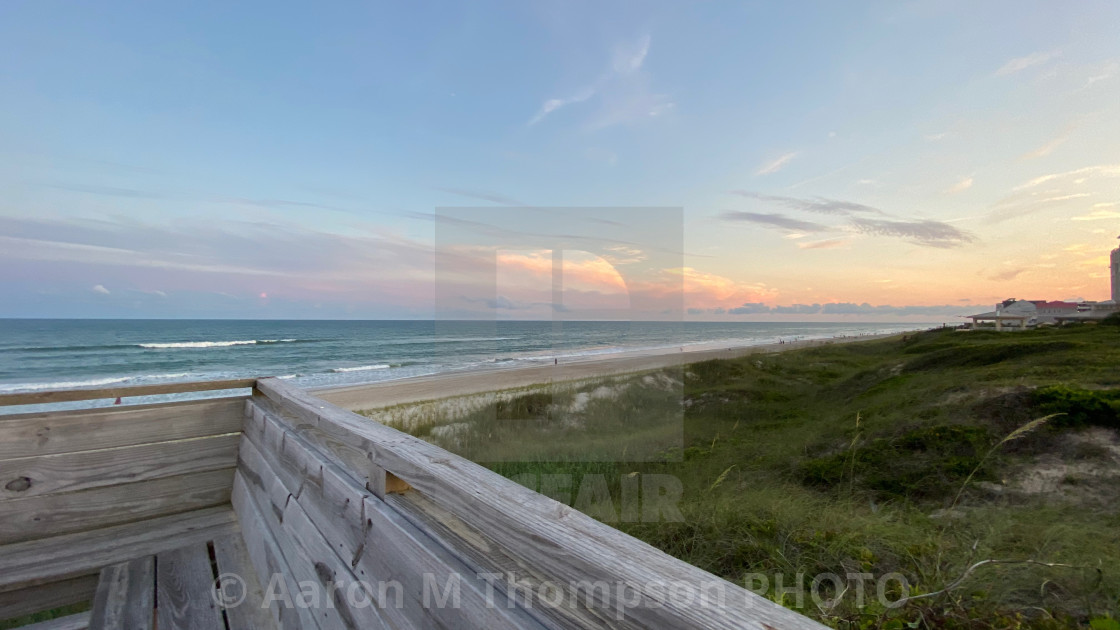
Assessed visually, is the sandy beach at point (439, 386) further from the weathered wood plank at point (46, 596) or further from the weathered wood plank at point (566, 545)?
the weathered wood plank at point (566, 545)

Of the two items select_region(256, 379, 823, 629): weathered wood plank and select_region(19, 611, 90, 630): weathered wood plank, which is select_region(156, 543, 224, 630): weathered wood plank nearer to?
select_region(19, 611, 90, 630): weathered wood plank

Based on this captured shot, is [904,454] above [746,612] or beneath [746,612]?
beneath

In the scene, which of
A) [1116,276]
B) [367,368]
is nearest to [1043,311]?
[1116,276]

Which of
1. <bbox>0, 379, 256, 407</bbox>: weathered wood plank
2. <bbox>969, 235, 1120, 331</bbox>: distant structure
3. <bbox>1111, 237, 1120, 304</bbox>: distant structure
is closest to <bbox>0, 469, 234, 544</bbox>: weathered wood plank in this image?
<bbox>0, 379, 256, 407</bbox>: weathered wood plank

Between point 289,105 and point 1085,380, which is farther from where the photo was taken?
point 289,105

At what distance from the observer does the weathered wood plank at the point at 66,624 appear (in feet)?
6.15

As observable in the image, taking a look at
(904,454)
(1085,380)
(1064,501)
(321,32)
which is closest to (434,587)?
(1064,501)

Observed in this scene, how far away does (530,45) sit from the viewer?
12148 mm

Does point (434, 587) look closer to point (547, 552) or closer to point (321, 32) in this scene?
point (547, 552)

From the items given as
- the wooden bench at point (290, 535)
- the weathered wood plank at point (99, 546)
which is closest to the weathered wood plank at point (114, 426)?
the wooden bench at point (290, 535)

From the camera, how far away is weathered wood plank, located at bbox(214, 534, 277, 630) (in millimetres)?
1783

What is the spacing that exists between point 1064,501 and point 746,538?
2616mm

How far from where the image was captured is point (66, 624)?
1899 mm

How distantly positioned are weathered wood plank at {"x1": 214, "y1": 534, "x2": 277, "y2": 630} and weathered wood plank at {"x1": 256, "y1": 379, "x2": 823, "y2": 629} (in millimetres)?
1072
